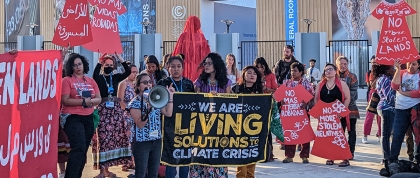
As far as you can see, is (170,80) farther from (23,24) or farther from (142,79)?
(23,24)

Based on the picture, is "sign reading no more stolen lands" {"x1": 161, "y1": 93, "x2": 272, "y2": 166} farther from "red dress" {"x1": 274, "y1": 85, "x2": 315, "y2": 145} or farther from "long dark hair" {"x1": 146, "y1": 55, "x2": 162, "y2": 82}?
"red dress" {"x1": 274, "y1": 85, "x2": 315, "y2": 145}

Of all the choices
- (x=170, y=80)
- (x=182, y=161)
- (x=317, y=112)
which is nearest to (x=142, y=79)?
(x=170, y=80)

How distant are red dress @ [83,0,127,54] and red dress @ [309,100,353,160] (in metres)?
3.10

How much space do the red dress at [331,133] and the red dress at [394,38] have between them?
1.03 meters

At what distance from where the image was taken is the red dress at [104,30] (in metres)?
8.51

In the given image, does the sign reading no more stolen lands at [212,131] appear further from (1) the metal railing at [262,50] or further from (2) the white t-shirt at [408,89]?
(1) the metal railing at [262,50]

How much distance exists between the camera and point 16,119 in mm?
4672

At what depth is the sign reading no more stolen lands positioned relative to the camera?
6.24 m

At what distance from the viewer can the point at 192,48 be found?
31.4 ft

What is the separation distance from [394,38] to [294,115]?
196cm

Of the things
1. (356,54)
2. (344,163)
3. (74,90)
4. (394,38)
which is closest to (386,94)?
(394,38)

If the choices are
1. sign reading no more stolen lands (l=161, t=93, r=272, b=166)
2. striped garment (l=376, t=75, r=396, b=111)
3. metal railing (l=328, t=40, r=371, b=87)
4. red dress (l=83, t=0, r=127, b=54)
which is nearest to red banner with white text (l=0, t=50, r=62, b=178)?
sign reading no more stolen lands (l=161, t=93, r=272, b=166)

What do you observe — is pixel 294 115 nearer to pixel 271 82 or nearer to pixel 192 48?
pixel 271 82

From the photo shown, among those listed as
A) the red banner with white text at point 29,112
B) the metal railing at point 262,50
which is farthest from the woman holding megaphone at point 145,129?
the metal railing at point 262,50
